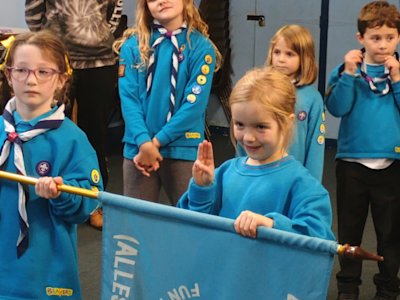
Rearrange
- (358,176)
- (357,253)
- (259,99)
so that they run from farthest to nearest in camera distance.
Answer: (358,176), (259,99), (357,253)

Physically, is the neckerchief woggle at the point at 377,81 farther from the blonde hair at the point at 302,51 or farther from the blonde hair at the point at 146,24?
the blonde hair at the point at 146,24

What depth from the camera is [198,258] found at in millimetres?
1939

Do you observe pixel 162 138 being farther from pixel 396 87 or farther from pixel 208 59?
pixel 396 87

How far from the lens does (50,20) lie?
14.1 ft

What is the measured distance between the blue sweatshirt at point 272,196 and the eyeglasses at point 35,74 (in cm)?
58

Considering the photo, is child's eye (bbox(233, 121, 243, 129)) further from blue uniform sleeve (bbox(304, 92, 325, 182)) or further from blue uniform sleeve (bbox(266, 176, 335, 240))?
blue uniform sleeve (bbox(304, 92, 325, 182))

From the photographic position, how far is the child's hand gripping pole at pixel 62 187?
2.04 m

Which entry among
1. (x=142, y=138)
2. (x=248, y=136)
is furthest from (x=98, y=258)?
(x=248, y=136)

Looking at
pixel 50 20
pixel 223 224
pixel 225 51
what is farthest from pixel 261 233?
pixel 225 51

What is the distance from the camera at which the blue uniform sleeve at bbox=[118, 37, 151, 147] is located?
3.07 metres

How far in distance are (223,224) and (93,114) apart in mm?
2812

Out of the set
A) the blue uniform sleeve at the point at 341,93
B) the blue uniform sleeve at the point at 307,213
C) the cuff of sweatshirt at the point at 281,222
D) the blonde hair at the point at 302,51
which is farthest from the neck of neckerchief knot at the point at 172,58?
the cuff of sweatshirt at the point at 281,222

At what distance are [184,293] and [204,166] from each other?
0.34 metres

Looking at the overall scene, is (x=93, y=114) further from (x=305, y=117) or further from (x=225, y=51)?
(x=225, y=51)
